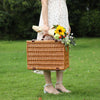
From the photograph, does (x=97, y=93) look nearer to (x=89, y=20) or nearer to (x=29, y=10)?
(x=89, y=20)

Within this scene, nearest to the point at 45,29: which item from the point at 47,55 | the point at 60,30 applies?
the point at 60,30

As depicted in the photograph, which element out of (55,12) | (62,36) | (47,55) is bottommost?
(47,55)

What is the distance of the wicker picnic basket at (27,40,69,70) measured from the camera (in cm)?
393

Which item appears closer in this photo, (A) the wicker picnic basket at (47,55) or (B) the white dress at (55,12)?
(A) the wicker picnic basket at (47,55)

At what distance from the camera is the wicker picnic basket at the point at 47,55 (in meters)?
3.93

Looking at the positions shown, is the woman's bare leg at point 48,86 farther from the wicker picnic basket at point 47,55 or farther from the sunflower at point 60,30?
the sunflower at point 60,30

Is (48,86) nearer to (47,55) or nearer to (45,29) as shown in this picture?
(47,55)

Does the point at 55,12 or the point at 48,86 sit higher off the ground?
the point at 55,12

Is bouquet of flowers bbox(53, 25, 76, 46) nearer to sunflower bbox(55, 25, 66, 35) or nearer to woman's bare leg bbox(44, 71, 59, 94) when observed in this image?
sunflower bbox(55, 25, 66, 35)

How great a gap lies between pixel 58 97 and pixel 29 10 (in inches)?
990

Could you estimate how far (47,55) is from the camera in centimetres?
398

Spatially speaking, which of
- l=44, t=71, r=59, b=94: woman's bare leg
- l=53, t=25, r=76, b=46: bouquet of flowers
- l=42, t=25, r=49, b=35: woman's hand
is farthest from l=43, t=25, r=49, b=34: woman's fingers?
l=44, t=71, r=59, b=94: woman's bare leg

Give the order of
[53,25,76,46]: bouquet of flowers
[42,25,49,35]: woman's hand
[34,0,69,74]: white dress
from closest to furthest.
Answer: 1. [53,25,76,46]: bouquet of flowers
2. [42,25,49,35]: woman's hand
3. [34,0,69,74]: white dress

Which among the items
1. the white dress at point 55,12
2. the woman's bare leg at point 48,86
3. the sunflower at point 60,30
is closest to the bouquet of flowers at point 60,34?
the sunflower at point 60,30
